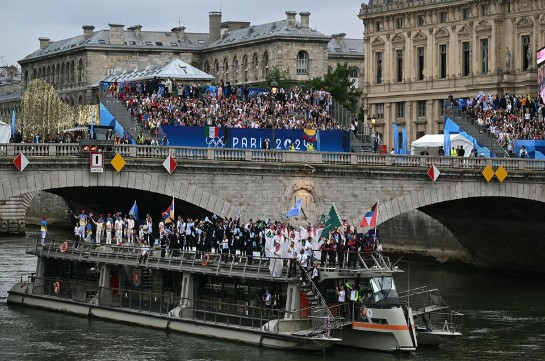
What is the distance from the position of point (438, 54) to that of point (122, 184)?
4959 centimetres

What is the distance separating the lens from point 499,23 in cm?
11456

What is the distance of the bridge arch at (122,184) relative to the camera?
72.9 metres

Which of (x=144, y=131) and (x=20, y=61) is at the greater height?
(x=20, y=61)

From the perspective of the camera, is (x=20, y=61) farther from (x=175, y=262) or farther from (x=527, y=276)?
(x=175, y=262)

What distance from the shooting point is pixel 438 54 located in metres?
120

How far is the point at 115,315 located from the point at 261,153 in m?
13.0

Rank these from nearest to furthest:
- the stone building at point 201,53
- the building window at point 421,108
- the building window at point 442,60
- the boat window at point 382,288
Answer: the boat window at point 382,288 < the building window at point 442,60 < the building window at point 421,108 < the stone building at point 201,53

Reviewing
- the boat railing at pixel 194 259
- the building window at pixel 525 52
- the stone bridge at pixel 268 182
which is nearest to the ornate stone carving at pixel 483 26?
the building window at pixel 525 52

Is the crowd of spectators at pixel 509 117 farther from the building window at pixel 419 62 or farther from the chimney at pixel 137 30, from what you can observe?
the chimney at pixel 137 30

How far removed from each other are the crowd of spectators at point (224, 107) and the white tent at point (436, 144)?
20.8 ft

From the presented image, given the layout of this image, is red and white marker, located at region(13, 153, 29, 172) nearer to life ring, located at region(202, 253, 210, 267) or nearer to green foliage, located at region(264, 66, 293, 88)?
life ring, located at region(202, 253, 210, 267)

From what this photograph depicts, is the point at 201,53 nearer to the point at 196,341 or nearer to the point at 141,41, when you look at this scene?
the point at 141,41

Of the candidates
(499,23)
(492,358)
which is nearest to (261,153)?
(492,358)

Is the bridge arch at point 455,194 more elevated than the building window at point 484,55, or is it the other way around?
the building window at point 484,55
